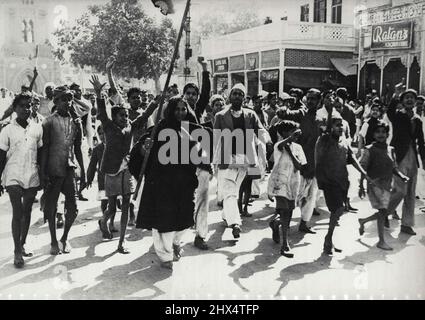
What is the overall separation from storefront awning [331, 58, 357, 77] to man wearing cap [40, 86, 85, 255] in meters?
16.6

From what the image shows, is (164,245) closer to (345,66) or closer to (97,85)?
(97,85)

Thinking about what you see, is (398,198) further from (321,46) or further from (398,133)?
(321,46)

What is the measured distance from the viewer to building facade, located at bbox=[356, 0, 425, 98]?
52.1 feet

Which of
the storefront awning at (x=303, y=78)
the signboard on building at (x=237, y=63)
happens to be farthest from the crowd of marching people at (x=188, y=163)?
the signboard on building at (x=237, y=63)

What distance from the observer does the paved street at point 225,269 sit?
14.0 ft

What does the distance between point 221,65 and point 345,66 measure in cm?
917

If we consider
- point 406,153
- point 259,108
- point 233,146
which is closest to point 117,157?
point 233,146

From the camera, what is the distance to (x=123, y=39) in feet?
70.8

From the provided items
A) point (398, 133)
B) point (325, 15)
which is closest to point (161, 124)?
point (398, 133)

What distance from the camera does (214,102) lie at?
7.27 meters

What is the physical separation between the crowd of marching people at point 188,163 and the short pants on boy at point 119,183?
0.01 metres

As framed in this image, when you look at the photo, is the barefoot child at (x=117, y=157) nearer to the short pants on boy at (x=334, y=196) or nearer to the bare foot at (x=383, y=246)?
the short pants on boy at (x=334, y=196)

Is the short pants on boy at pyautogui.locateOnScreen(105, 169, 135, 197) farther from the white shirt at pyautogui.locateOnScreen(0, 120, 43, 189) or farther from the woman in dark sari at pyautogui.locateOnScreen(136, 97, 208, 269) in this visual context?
the white shirt at pyautogui.locateOnScreen(0, 120, 43, 189)

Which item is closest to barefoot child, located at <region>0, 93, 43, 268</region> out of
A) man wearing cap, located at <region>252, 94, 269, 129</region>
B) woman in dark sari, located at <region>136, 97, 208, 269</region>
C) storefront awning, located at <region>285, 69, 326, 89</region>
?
woman in dark sari, located at <region>136, 97, 208, 269</region>
